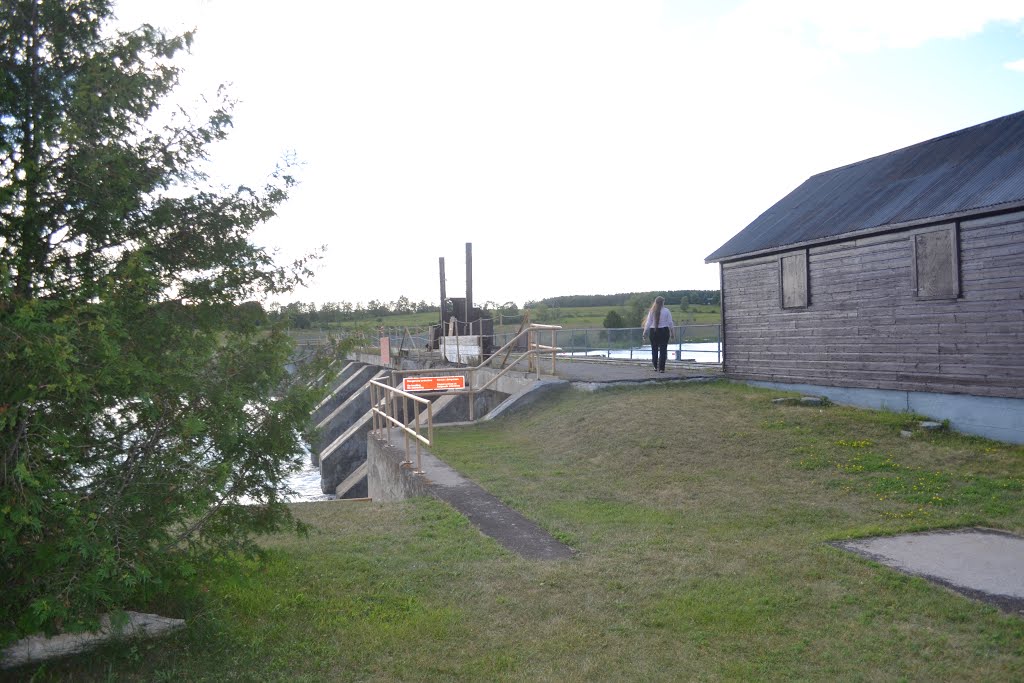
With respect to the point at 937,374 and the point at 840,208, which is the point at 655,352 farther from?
the point at 937,374

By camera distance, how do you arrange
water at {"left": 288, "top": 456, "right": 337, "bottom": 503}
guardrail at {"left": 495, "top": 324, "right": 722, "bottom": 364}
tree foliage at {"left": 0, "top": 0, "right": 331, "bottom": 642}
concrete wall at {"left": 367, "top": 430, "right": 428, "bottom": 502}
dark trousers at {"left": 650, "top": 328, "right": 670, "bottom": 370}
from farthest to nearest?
water at {"left": 288, "top": 456, "right": 337, "bottom": 503} < guardrail at {"left": 495, "top": 324, "right": 722, "bottom": 364} < dark trousers at {"left": 650, "top": 328, "right": 670, "bottom": 370} < concrete wall at {"left": 367, "top": 430, "right": 428, "bottom": 502} < tree foliage at {"left": 0, "top": 0, "right": 331, "bottom": 642}

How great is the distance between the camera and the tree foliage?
418 centimetres

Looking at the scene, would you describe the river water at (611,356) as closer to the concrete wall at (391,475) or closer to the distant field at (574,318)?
the distant field at (574,318)

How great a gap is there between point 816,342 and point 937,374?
2.98 meters

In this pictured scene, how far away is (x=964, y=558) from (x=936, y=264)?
761 cm

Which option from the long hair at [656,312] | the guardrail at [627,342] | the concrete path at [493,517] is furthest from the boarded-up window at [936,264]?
the guardrail at [627,342]

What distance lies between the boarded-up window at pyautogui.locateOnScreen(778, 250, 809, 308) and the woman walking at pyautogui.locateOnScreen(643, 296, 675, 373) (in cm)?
254

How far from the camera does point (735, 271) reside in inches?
719

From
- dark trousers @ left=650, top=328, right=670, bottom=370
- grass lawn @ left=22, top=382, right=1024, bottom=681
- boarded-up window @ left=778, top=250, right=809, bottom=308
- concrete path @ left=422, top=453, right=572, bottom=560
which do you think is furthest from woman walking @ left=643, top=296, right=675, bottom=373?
concrete path @ left=422, top=453, right=572, bottom=560

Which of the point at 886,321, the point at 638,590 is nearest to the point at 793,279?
the point at 886,321

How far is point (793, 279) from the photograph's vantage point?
53.3ft

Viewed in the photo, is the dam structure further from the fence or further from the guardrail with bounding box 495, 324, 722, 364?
the guardrail with bounding box 495, 324, 722, 364

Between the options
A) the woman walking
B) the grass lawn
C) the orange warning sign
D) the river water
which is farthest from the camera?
the river water

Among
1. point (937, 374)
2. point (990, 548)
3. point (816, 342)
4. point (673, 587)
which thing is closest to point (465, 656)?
point (673, 587)
